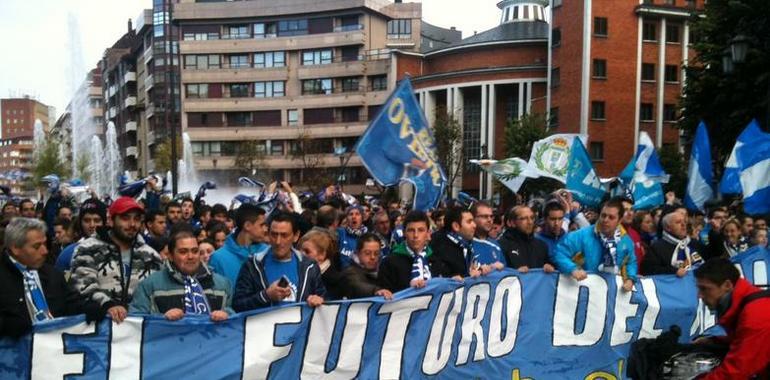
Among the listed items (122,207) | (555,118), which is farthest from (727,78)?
(555,118)

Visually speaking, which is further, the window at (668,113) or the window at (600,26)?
the window at (668,113)

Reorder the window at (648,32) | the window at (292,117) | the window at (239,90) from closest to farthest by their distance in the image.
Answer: the window at (648,32) < the window at (292,117) < the window at (239,90)

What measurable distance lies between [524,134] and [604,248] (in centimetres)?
3820

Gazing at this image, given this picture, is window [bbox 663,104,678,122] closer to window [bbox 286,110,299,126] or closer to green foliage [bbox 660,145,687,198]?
green foliage [bbox 660,145,687,198]

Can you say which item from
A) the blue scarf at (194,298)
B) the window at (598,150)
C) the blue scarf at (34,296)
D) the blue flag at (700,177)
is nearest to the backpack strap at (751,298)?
the blue scarf at (194,298)

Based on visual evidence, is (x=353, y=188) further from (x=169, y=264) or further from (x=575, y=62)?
(x=169, y=264)

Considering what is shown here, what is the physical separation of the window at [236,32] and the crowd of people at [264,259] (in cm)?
6429

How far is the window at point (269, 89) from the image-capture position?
228 feet

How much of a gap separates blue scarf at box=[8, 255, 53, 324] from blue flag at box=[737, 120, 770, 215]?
815 cm

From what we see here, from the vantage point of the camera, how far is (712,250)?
959 cm

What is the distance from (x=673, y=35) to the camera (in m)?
52.8

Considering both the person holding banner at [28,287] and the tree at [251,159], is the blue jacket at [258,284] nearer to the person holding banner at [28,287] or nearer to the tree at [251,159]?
the person holding banner at [28,287]

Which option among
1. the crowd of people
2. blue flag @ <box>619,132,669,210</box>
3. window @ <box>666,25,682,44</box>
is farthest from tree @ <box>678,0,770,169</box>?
window @ <box>666,25,682,44</box>

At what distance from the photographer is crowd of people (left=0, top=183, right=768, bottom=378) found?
483 centimetres
